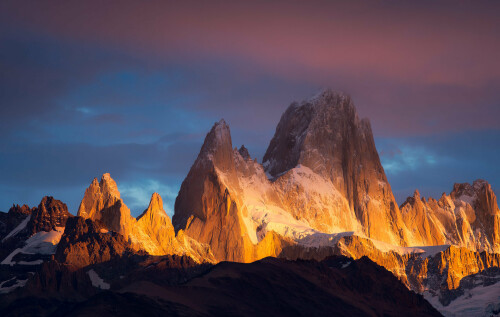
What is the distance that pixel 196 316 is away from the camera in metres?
200

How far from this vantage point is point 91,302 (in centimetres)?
19762

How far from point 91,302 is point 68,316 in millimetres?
4043

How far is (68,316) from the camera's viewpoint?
19588 centimetres

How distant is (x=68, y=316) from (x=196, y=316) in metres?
18.9

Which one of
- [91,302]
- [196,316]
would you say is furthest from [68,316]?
[196,316]

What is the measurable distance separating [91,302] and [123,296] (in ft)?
15.7

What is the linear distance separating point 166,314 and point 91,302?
36.6 ft

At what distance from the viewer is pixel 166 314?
648 ft

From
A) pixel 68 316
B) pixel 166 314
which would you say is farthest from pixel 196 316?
pixel 68 316

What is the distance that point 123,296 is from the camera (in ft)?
648

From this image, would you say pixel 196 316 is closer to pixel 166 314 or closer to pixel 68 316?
pixel 166 314

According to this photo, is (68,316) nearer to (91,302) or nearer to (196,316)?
(91,302)
